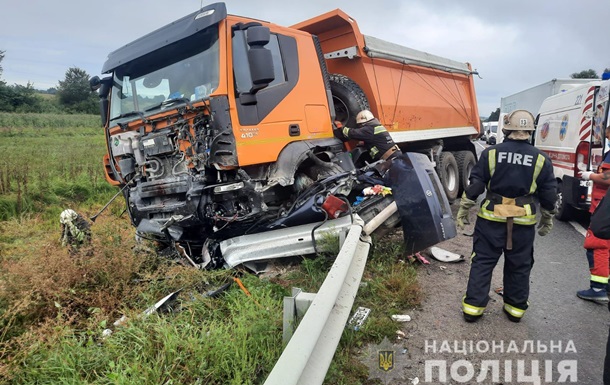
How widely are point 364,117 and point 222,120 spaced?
215 centimetres

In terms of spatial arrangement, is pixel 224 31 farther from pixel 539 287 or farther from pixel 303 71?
pixel 539 287

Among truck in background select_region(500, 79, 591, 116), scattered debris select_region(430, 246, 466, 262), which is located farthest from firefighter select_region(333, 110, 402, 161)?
truck in background select_region(500, 79, 591, 116)

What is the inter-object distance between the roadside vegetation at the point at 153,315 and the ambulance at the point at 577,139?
334 centimetres

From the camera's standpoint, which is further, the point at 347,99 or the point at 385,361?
the point at 347,99

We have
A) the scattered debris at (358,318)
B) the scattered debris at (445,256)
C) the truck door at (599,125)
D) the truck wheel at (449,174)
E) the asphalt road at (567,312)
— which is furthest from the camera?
the truck wheel at (449,174)

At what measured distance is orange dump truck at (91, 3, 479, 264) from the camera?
3.51 m

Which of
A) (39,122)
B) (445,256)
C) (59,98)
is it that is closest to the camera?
(445,256)

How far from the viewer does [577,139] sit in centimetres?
584

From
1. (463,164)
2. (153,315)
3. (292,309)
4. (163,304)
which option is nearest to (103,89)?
(163,304)

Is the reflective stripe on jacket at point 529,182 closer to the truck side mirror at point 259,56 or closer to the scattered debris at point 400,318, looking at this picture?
the scattered debris at point 400,318

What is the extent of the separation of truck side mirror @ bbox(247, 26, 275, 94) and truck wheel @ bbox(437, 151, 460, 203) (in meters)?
4.41

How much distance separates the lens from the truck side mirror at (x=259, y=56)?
11.0 feet

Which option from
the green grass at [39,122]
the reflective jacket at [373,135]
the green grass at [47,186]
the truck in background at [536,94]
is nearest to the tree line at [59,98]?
the green grass at [39,122]

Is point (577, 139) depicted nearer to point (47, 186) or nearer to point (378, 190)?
point (378, 190)
